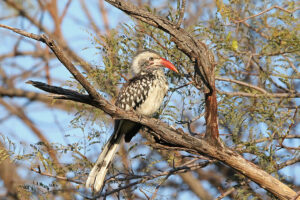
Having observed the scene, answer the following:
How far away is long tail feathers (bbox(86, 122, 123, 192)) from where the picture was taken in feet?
11.9

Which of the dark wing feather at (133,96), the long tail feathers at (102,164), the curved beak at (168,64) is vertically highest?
the curved beak at (168,64)

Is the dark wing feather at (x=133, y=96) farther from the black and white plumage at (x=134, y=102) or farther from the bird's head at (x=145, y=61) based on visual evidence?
the bird's head at (x=145, y=61)

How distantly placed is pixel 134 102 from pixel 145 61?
65 cm

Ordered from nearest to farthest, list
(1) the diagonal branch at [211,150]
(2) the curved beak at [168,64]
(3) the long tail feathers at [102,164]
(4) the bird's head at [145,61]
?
(1) the diagonal branch at [211,150], (3) the long tail feathers at [102,164], (2) the curved beak at [168,64], (4) the bird's head at [145,61]

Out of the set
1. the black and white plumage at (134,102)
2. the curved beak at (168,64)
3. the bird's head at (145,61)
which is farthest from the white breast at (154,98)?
the bird's head at (145,61)

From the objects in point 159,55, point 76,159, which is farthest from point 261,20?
point 76,159

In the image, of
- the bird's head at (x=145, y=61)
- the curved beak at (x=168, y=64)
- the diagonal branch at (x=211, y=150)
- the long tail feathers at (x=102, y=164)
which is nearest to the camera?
the diagonal branch at (x=211, y=150)

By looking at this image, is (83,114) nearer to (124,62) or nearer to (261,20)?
(124,62)

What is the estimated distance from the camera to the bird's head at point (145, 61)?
4320 mm

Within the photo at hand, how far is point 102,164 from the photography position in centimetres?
372

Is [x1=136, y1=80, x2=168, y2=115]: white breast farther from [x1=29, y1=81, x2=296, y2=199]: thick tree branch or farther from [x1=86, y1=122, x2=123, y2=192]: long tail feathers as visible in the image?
[x1=29, y1=81, x2=296, y2=199]: thick tree branch

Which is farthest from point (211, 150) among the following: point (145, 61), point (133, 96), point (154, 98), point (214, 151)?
point (145, 61)

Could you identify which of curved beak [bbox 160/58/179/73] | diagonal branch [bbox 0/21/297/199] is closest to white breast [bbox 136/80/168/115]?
curved beak [bbox 160/58/179/73]

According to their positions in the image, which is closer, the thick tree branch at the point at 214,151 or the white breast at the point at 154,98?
the thick tree branch at the point at 214,151
